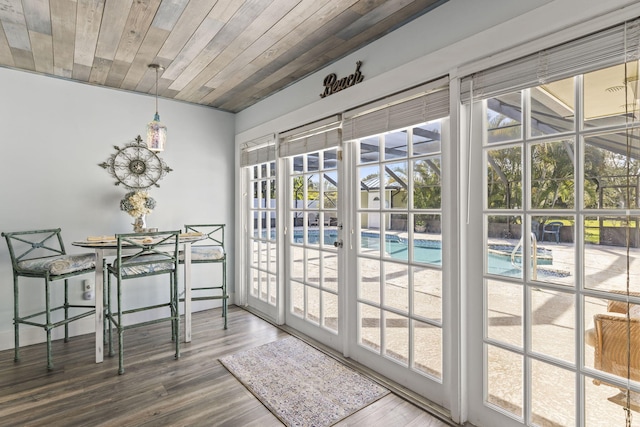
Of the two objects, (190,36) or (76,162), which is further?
(76,162)

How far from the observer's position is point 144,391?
215 centimetres

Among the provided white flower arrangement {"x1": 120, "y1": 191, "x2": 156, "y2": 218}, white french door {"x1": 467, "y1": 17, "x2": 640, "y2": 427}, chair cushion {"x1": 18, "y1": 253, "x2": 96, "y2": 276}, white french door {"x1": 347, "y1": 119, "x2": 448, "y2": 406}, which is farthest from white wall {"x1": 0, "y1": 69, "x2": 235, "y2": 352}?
white french door {"x1": 467, "y1": 17, "x2": 640, "y2": 427}

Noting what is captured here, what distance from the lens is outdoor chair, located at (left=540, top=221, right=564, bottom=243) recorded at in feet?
5.04

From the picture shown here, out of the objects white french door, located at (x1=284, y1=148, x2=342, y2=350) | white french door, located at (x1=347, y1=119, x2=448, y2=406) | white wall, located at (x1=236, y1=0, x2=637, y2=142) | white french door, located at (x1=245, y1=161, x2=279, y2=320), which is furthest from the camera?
white french door, located at (x1=245, y1=161, x2=279, y2=320)

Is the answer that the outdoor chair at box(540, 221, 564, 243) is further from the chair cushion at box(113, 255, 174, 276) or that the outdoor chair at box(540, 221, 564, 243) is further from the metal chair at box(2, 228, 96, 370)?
the metal chair at box(2, 228, 96, 370)

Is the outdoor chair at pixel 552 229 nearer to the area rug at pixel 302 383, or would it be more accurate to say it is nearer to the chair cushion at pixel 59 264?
the area rug at pixel 302 383

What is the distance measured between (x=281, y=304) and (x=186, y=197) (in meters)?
1.63

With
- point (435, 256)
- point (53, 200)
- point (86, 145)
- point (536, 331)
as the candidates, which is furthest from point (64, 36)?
point (536, 331)

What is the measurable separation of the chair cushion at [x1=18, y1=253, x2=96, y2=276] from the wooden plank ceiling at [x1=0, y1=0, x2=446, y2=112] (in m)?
1.62

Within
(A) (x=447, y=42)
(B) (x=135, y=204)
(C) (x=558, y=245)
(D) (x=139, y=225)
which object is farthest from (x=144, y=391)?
(A) (x=447, y=42)

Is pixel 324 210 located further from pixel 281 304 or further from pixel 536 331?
pixel 536 331

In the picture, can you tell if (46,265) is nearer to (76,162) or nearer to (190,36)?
(76,162)

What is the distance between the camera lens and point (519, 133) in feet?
5.40

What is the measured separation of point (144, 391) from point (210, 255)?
1284mm
